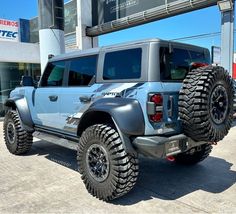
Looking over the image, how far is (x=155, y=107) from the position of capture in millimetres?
3594

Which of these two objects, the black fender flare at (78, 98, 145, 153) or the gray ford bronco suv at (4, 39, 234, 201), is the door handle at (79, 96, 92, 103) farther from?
the black fender flare at (78, 98, 145, 153)

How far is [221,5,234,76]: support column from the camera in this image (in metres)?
8.86

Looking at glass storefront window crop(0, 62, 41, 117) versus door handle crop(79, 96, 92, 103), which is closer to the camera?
door handle crop(79, 96, 92, 103)

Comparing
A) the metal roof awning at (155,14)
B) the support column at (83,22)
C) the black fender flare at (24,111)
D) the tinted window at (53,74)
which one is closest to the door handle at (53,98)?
the tinted window at (53,74)

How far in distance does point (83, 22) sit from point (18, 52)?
332 centimetres

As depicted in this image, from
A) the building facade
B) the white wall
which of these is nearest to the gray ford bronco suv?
the building facade

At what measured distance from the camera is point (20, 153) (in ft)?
20.5

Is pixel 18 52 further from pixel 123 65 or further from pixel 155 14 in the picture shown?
pixel 123 65

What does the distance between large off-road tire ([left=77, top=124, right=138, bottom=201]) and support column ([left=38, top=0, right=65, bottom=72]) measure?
20.9 feet

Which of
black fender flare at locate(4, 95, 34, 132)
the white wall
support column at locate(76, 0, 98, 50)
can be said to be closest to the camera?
black fender flare at locate(4, 95, 34, 132)

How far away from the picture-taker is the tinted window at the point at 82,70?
15.0 ft

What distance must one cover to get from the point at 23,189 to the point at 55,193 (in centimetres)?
52

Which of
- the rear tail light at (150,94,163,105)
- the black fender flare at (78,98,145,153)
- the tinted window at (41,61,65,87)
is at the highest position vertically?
the tinted window at (41,61,65,87)

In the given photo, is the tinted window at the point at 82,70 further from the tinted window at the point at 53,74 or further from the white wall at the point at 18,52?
the white wall at the point at 18,52
